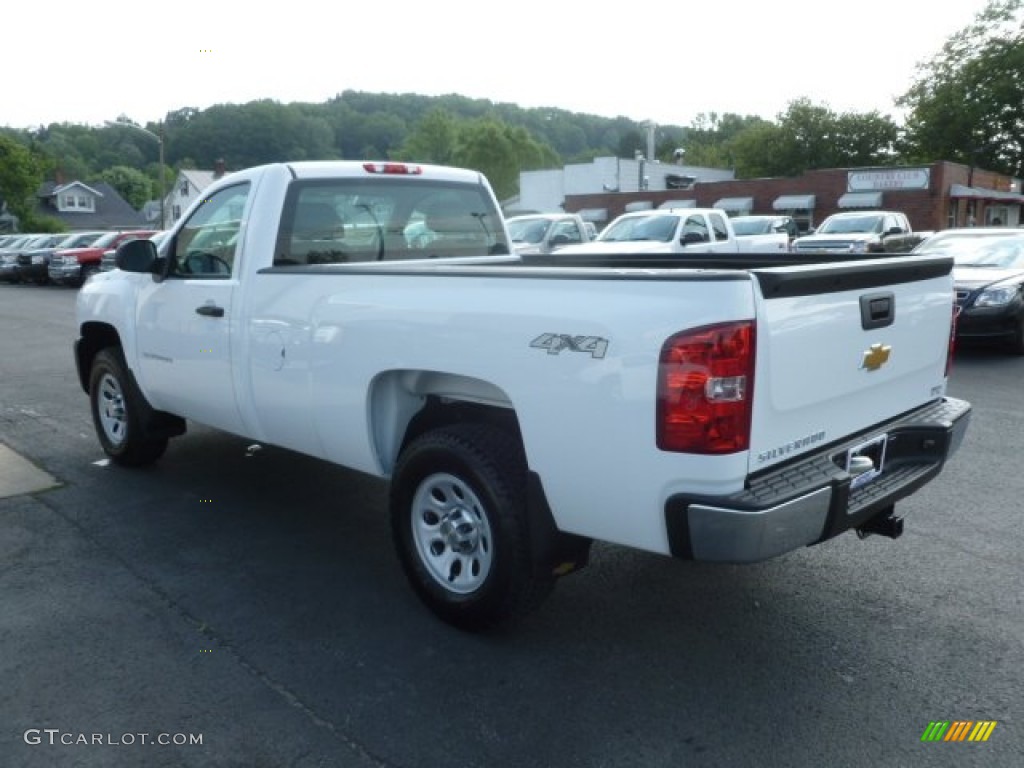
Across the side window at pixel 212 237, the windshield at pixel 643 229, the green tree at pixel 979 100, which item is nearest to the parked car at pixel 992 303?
the windshield at pixel 643 229

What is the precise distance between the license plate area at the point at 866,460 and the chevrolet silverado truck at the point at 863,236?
14.6m

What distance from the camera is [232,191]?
4.93 m

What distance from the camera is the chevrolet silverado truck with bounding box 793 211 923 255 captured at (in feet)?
60.6

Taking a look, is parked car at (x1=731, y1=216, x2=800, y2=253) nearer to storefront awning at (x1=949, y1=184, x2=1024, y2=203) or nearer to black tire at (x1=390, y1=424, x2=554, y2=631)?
black tire at (x1=390, y1=424, x2=554, y2=631)

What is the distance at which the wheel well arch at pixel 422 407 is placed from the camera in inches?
142

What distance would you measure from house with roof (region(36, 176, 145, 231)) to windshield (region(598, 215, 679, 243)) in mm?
70579

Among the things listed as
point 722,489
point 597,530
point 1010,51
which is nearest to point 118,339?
point 597,530

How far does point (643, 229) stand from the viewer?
50.8 feet

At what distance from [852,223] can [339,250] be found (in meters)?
20.0

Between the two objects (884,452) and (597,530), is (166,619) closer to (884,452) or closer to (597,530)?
(597,530)

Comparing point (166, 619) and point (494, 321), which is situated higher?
point (494, 321)

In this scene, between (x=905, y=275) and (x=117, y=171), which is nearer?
(x=905, y=275)

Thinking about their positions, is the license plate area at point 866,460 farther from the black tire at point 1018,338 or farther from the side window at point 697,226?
the side window at point 697,226

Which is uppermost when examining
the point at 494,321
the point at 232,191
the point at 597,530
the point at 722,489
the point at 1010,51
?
the point at 1010,51
